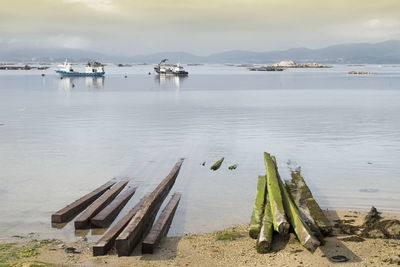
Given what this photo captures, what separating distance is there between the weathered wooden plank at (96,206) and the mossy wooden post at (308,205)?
18.8 feet

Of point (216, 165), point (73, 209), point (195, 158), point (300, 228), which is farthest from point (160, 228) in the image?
point (195, 158)

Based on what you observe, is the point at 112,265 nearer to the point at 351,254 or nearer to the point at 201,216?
the point at 201,216

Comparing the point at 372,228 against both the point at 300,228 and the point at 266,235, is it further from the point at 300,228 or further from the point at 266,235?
the point at 266,235

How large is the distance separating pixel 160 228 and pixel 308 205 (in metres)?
4.27

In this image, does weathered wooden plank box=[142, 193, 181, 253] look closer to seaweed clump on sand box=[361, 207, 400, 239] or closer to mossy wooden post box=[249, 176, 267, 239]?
mossy wooden post box=[249, 176, 267, 239]

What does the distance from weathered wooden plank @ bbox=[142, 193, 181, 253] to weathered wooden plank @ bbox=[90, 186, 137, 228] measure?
1.48 metres

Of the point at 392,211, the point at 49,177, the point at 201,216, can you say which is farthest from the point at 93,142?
the point at 392,211

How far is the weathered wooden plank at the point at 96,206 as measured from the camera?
1153 cm

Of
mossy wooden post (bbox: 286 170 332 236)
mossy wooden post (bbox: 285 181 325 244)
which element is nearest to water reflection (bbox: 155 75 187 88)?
mossy wooden post (bbox: 286 170 332 236)

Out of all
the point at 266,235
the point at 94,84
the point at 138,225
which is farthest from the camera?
the point at 94,84

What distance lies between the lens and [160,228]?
1088 centimetres

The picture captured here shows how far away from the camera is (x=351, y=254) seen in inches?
382

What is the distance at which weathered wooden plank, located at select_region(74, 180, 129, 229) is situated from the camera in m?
11.5

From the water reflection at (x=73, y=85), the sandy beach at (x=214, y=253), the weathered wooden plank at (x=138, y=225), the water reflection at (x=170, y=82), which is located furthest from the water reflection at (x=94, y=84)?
the sandy beach at (x=214, y=253)
